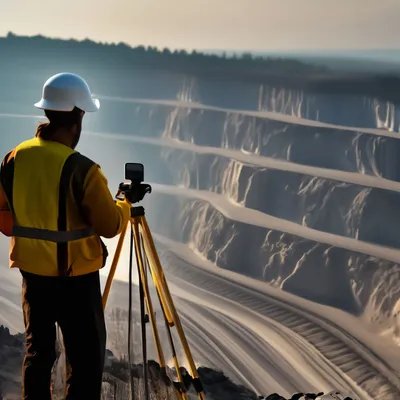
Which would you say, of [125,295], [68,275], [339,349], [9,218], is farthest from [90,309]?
[339,349]

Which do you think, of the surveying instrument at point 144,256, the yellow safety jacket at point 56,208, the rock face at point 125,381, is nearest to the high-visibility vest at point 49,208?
the yellow safety jacket at point 56,208

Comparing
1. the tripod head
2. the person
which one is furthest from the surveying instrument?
the person

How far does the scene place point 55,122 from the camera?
4.38 ft

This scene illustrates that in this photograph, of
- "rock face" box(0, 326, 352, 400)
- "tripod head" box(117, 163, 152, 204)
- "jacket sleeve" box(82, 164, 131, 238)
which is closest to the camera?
"jacket sleeve" box(82, 164, 131, 238)

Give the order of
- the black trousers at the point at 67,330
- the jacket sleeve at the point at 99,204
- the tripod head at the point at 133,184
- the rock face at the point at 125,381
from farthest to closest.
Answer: the rock face at the point at 125,381 → the tripod head at the point at 133,184 → the black trousers at the point at 67,330 → the jacket sleeve at the point at 99,204

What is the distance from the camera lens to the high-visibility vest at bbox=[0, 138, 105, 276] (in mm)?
1282

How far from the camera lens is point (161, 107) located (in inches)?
148

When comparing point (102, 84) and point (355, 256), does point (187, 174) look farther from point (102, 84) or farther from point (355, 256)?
point (355, 256)

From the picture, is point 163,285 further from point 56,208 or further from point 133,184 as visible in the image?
point 56,208

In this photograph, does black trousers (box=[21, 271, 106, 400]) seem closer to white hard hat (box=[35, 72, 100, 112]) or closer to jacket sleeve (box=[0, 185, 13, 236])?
jacket sleeve (box=[0, 185, 13, 236])

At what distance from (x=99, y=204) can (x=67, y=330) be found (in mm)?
323

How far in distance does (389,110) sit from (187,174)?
1.22m

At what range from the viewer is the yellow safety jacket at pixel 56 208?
4.18 ft

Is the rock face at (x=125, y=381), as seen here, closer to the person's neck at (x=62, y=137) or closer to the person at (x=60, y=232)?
the person at (x=60, y=232)
